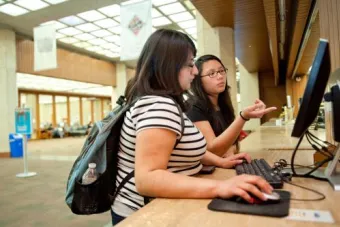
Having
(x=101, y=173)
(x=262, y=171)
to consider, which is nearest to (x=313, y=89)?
Answer: (x=262, y=171)

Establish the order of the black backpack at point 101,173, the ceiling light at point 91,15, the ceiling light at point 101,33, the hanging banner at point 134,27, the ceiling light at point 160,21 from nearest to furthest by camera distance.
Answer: the black backpack at point 101,173 → the hanging banner at point 134,27 → the ceiling light at point 91,15 → the ceiling light at point 160,21 → the ceiling light at point 101,33

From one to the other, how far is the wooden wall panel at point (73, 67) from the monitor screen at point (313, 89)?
10051 mm

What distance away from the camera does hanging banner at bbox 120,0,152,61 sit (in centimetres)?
445

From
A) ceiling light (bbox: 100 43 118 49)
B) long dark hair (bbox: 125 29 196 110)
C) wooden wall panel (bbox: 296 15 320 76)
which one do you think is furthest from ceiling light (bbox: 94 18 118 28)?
long dark hair (bbox: 125 29 196 110)

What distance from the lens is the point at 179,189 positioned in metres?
0.85

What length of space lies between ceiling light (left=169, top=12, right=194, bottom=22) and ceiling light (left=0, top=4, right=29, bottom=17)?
12.7 feet

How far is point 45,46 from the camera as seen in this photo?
6.59 m

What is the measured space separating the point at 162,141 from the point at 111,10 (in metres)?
7.14

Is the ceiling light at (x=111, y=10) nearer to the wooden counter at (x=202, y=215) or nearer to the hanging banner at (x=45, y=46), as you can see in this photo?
the hanging banner at (x=45, y=46)

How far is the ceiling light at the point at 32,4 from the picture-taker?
662cm

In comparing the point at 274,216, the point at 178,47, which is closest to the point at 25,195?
the point at 178,47

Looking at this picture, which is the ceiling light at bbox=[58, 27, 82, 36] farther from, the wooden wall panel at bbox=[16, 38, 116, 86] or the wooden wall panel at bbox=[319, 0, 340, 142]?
the wooden wall panel at bbox=[319, 0, 340, 142]

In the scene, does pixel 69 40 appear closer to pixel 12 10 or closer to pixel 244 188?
pixel 12 10

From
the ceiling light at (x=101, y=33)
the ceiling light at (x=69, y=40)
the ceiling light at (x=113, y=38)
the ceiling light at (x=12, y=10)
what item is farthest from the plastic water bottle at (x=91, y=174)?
the ceiling light at (x=69, y=40)
